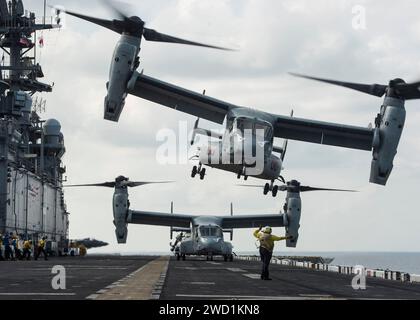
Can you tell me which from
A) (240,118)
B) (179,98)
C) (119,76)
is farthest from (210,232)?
(119,76)

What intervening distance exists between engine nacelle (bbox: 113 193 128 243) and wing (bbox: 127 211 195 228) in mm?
6251

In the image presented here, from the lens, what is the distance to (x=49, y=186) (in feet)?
332

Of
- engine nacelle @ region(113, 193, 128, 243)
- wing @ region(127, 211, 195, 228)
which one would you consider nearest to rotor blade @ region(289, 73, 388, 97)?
engine nacelle @ region(113, 193, 128, 243)

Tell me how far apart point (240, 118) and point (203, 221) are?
63.3 feet

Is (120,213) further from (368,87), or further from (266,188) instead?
(368,87)

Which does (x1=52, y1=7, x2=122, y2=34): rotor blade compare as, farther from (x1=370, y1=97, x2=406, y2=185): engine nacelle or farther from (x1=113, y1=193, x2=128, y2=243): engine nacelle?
(x1=113, y1=193, x2=128, y2=243): engine nacelle

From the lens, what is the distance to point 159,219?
260ft

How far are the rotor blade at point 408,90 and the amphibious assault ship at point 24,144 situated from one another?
4108 cm

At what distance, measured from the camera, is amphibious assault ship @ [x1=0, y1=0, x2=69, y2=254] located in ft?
246

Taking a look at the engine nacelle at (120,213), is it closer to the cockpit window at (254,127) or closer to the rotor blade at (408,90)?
the cockpit window at (254,127)

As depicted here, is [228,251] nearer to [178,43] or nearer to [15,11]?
[178,43]

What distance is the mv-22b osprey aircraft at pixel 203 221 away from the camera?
192ft

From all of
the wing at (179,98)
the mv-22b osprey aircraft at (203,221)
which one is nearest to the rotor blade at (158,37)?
the wing at (179,98)
